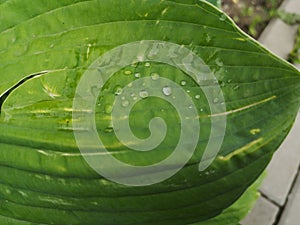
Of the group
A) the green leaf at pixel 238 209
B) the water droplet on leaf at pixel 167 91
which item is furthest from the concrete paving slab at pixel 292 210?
the water droplet on leaf at pixel 167 91

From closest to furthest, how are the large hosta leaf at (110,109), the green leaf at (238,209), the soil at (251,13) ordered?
the large hosta leaf at (110,109) → the green leaf at (238,209) → the soil at (251,13)

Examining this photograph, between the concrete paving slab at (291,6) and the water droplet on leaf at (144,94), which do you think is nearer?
the water droplet on leaf at (144,94)

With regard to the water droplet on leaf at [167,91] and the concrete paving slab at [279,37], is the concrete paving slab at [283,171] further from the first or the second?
the water droplet on leaf at [167,91]

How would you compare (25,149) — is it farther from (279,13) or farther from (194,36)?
(279,13)

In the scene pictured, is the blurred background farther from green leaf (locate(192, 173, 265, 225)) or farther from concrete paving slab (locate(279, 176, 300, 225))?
green leaf (locate(192, 173, 265, 225))

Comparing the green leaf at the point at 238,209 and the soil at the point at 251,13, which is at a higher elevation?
the soil at the point at 251,13

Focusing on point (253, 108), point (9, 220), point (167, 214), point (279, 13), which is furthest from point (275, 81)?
point (279, 13)

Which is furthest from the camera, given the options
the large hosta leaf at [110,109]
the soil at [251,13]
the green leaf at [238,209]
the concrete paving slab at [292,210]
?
the soil at [251,13]

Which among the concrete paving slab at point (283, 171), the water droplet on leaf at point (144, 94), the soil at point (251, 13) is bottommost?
the concrete paving slab at point (283, 171)
